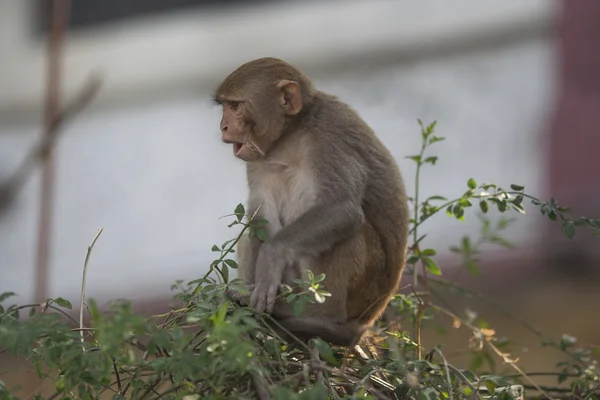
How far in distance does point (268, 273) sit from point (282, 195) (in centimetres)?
59

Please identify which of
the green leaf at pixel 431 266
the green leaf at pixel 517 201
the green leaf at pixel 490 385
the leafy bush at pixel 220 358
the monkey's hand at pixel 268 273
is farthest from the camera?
the green leaf at pixel 431 266

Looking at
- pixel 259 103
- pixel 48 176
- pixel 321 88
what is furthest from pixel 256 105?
pixel 321 88

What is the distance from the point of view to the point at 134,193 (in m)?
9.90

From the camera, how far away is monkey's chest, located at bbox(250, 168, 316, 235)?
4.34 meters

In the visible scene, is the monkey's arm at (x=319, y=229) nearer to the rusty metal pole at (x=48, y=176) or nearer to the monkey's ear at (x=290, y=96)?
the monkey's ear at (x=290, y=96)

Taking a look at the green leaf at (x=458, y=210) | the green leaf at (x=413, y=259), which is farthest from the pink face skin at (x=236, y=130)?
the green leaf at (x=458, y=210)

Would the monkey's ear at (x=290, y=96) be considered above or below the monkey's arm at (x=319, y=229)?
above

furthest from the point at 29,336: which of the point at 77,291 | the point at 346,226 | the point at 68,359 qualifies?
the point at 77,291

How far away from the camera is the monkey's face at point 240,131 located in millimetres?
4266

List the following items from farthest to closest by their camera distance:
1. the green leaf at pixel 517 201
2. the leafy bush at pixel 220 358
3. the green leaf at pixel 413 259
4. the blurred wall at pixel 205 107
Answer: the blurred wall at pixel 205 107
the green leaf at pixel 413 259
the green leaf at pixel 517 201
the leafy bush at pixel 220 358

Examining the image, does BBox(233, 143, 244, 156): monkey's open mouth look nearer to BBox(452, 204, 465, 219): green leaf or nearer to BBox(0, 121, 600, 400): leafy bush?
BBox(0, 121, 600, 400): leafy bush

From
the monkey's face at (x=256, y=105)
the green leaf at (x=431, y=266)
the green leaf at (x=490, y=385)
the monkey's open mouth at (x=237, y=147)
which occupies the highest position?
the monkey's face at (x=256, y=105)

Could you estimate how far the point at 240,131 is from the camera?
14.1ft

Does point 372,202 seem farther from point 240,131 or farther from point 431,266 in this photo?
point 240,131
